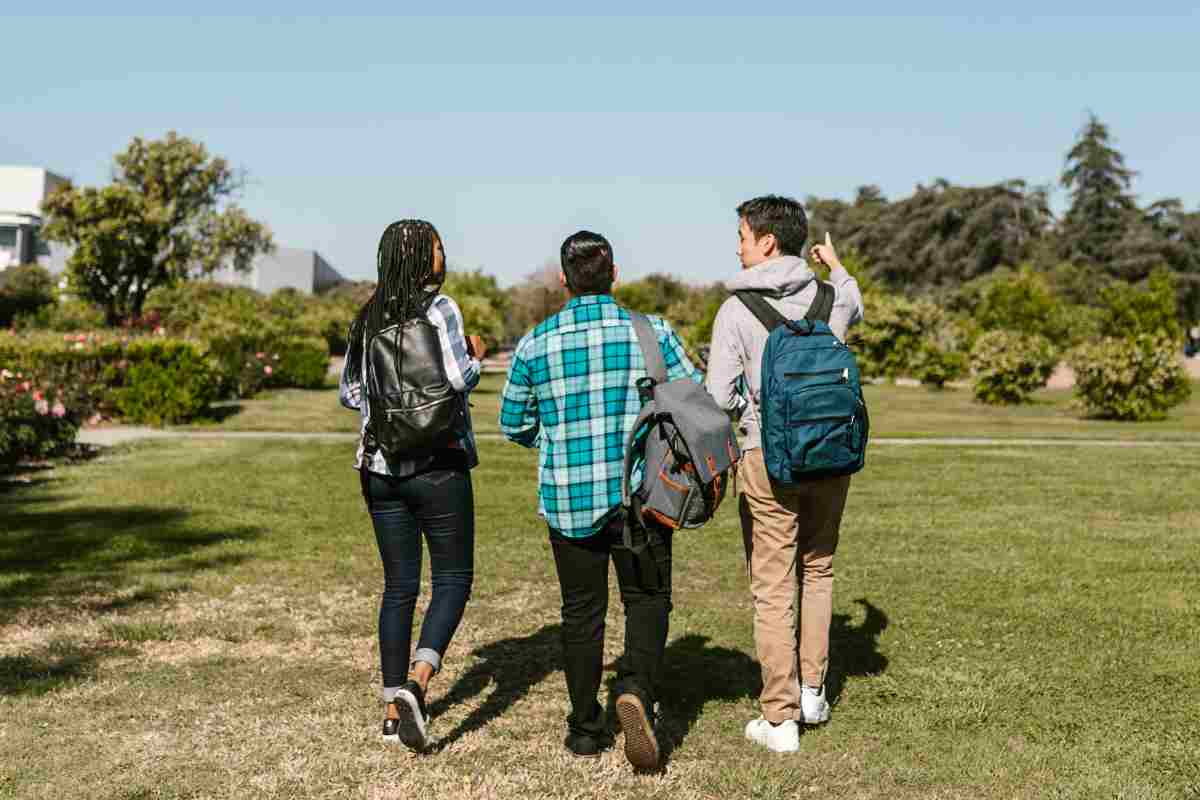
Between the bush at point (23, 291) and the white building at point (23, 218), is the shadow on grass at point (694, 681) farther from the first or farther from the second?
the white building at point (23, 218)

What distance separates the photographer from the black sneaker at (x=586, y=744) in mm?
4242

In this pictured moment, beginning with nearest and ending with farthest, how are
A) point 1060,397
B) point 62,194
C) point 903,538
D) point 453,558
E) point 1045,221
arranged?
1. point 453,558
2. point 903,538
3. point 1060,397
4. point 62,194
5. point 1045,221

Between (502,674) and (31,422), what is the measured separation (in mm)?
9314

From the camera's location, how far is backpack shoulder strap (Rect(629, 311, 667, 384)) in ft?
13.2

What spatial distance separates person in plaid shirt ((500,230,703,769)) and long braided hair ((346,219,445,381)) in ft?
1.34

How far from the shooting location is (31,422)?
12.8 metres

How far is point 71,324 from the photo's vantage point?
38469 millimetres

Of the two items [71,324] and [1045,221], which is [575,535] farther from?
[1045,221]

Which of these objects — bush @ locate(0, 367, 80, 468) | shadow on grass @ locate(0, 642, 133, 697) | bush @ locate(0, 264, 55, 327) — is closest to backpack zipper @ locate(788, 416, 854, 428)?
shadow on grass @ locate(0, 642, 133, 697)

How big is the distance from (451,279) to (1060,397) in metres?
22.8

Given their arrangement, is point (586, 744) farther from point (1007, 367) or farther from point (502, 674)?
point (1007, 367)

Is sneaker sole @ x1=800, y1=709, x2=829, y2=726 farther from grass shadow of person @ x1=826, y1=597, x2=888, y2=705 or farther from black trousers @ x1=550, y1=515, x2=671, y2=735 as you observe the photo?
black trousers @ x1=550, y1=515, x2=671, y2=735

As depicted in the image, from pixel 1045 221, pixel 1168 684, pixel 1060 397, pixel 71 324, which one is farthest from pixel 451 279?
pixel 1168 684

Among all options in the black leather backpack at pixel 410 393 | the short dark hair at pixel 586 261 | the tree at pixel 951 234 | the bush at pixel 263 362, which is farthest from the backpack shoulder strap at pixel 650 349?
the tree at pixel 951 234
